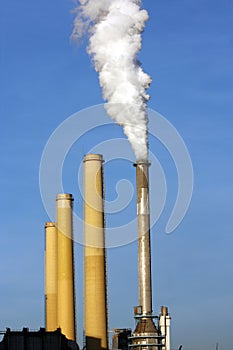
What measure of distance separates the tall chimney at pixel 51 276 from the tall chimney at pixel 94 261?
8.93 metres

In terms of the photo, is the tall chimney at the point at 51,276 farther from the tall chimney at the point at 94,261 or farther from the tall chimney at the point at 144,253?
the tall chimney at the point at 144,253

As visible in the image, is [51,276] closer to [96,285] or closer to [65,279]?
[65,279]

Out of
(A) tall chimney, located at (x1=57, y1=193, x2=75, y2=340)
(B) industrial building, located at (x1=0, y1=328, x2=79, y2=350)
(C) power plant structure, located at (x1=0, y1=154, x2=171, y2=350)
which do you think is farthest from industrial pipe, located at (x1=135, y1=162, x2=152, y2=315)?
(A) tall chimney, located at (x1=57, y1=193, x2=75, y2=340)

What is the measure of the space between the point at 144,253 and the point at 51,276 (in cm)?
1243

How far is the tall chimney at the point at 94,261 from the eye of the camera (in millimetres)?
48688

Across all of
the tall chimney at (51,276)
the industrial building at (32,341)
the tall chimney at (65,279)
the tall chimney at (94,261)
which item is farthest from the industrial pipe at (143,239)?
the tall chimney at (51,276)

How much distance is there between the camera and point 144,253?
1935 inches

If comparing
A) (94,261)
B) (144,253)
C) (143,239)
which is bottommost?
(94,261)

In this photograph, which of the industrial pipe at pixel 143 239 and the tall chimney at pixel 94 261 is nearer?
the tall chimney at pixel 94 261

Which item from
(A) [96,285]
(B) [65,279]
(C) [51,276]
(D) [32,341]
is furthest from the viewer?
(C) [51,276]

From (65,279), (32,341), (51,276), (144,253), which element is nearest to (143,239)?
(144,253)

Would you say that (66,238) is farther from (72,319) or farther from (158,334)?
(158,334)

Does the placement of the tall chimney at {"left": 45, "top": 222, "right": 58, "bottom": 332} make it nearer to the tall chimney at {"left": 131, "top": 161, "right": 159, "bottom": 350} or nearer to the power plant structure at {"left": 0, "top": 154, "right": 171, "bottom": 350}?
the power plant structure at {"left": 0, "top": 154, "right": 171, "bottom": 350}

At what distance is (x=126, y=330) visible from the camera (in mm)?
57531
